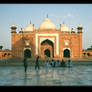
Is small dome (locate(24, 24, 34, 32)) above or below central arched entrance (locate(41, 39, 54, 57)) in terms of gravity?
above

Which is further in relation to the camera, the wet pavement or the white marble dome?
the white marble dome

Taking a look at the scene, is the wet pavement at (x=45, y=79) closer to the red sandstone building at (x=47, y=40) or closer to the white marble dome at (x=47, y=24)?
the red sandstone building at (x=47, y=40)

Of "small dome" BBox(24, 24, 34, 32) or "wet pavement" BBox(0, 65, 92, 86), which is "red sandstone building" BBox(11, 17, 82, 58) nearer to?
"small dome" BBox(24, 24, 34, 32)

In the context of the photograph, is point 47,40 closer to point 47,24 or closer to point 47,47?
point 47,47

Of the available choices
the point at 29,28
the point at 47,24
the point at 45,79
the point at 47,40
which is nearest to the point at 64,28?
the point at 47,24

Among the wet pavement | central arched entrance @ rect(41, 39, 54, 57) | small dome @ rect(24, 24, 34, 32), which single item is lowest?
the wet pavement

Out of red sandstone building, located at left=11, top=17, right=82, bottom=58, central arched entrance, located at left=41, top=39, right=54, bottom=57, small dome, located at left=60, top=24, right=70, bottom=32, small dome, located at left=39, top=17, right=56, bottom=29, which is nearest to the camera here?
red sandstone building, located at left=11, top=17, right=82, bottom=58

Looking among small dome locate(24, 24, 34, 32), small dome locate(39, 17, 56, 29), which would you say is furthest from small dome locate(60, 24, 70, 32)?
small dome locate(24, 24, 34, 32)

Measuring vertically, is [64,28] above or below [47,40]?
above

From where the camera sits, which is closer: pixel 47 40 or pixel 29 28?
pixel 47 40

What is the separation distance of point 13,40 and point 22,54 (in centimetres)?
319

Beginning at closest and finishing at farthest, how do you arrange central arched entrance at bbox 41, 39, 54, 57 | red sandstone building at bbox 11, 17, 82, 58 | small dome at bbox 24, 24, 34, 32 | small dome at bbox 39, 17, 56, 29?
red sandstone building at bbox 11, 17, 82, 58, central arched entrance at bbox 41, 39, 54, 57, small dome at bbox 39, 17, 56, 29, small dome at bbox 24, 24, 34, 32


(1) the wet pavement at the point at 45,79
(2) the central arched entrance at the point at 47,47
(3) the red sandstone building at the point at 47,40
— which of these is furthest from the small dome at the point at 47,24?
(1) the wet pavement at the point at 45,79
